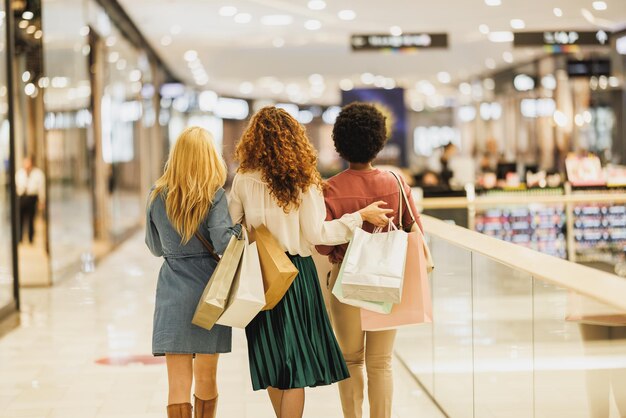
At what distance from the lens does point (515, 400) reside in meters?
3.46

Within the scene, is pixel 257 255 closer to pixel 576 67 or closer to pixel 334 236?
pixel 334 236

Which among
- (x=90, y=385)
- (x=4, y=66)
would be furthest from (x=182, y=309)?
(x=4, y=66)

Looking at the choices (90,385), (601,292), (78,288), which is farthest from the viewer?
(78,288)

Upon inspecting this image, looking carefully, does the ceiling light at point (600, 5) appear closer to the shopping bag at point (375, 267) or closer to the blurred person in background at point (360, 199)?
the blurred person in background at point (360, 199)

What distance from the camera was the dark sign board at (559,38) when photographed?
14.0 meters

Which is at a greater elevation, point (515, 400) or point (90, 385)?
→ point (515, 400)

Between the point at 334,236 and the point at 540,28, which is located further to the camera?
the point at 540,28

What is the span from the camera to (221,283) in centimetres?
332

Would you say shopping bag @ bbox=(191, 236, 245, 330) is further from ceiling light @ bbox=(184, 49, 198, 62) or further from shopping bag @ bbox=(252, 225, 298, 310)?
ceiling light @ bbox=(184, 49, 198, 62)

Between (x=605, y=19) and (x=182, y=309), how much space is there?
13319 mm

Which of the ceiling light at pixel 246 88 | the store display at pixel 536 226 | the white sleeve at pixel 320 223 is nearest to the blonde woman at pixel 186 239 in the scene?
the white sleeve at pixel 320 223

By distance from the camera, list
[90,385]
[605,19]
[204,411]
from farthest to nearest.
A: [605,19] → [90,385] → [204,411]

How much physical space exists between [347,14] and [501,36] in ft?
15.5

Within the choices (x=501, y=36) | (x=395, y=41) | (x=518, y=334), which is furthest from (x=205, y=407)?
(x=501, y=36)
